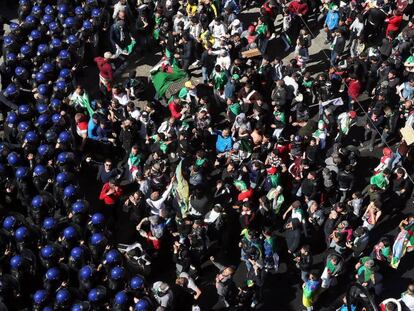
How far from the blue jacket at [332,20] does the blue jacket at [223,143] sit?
5.41 meters

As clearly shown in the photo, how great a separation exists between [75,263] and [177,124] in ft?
14.2

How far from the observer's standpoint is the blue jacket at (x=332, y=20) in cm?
1806

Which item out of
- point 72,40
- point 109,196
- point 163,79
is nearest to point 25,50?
point 72,40

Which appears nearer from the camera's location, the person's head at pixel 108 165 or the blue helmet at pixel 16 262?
the blue helmet at pixel 16 262

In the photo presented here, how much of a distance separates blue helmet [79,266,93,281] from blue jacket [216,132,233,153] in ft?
14.7

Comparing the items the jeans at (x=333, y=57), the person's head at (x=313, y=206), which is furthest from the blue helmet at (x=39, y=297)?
the jeans at (x=333, y=57)

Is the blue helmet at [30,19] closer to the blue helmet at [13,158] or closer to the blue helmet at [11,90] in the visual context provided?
the blue helmet at [11,90]

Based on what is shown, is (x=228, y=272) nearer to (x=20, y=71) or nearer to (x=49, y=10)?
(x=20, y=71)

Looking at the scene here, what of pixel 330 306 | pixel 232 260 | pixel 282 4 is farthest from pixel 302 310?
pixel 282 4

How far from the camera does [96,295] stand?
454 inches

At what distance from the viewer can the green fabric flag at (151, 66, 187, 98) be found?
17.3 metres

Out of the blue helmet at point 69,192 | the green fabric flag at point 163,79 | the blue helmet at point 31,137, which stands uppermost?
the blue helmet at point 31,137

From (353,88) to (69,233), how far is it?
7641mm

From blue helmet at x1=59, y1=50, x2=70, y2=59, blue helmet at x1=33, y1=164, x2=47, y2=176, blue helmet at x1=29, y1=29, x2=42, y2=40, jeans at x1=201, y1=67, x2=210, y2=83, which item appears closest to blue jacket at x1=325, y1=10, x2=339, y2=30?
jeans at x1=201, y1=67, x2=210, y2=83
